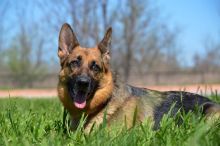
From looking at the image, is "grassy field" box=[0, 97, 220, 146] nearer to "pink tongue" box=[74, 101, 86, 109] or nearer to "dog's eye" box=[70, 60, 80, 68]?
"pink tongue" box=[74, 101, 86, 109]

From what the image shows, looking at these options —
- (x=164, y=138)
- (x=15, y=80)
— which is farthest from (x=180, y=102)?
(x=15, y=80)

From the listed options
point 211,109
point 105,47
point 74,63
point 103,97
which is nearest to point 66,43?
point 74,63

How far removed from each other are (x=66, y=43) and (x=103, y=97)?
44.3 inches

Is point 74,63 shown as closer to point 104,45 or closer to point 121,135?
point 104,45

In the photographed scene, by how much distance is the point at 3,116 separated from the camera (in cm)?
530

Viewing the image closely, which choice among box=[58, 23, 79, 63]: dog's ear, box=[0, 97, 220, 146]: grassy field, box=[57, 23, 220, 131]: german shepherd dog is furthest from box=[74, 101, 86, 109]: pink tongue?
box=[58, 23, 79, 63]: dog's ear

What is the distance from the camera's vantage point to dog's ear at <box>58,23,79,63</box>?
6.38m

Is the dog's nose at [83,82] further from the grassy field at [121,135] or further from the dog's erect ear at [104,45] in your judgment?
the grassy field at [121,135]

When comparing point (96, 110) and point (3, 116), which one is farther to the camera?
point (96, 110)

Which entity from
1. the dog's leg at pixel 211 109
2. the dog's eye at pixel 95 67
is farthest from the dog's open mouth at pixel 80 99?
the dog's leg at pixel 211 109

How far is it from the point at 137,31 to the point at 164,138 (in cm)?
3329

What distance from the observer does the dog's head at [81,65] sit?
5.80 m

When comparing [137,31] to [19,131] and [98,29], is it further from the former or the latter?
[19,131]

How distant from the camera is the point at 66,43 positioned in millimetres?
6418
